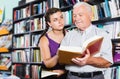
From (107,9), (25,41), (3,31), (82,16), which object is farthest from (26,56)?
(82,16)

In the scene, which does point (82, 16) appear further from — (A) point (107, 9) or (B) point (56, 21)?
(A) point (107, 9)

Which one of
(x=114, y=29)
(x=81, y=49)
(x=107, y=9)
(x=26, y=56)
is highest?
(x=107, y=9)

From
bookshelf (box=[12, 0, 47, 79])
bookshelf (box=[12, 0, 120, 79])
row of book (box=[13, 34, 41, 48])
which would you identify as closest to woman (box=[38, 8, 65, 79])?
bookshelf (box=[12, 0, 120, 79])

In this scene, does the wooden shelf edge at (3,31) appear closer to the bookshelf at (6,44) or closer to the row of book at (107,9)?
the bookshelf at (6,44)

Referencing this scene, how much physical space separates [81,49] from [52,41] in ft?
1.59

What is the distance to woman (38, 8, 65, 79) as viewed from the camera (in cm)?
191

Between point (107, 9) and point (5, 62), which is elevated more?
point (107, 9)

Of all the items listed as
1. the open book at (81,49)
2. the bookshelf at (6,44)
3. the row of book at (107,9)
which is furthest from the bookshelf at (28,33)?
the open book at (81,49)

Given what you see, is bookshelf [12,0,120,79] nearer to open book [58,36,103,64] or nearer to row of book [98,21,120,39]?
row of book [98,21,120,39]

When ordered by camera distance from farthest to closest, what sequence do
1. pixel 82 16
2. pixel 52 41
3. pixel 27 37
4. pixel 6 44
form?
pixel 6 44, pixel 27 37, pixel 52 41, pixel 82 16

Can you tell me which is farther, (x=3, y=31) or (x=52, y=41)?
(x=3, y=31)

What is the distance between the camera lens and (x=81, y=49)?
5.01ft

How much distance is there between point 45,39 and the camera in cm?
196

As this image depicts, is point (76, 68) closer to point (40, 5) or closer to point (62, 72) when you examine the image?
point (62, 72)
